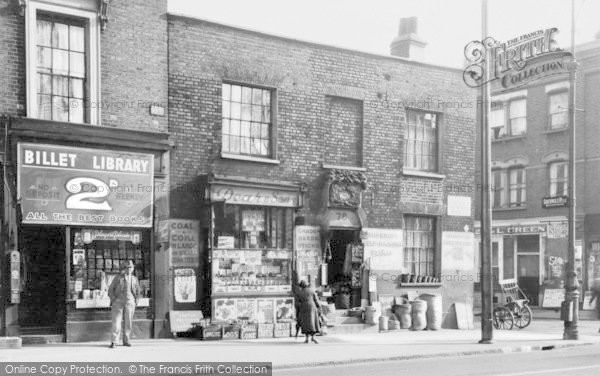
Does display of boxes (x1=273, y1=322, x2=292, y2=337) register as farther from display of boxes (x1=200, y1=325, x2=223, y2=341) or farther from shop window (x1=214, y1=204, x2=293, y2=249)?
shop window (x1=214, y1=204, x2=293, y2=249)

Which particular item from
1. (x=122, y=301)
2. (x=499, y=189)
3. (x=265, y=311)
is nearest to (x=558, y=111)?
(x=499, y=189)

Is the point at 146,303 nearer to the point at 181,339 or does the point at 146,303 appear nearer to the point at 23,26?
the point at 181,339

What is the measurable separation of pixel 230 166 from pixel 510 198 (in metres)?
20.3

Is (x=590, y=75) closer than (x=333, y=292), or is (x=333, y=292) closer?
(x=333, y=292)

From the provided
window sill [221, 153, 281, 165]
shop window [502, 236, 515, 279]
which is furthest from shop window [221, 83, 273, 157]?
shop window [502, 236, 515, 279]

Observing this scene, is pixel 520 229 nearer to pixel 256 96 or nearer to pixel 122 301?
pixel 256 96

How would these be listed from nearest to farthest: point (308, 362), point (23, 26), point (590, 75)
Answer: point (308, 362) < point (23, 26) < point (590, 75)

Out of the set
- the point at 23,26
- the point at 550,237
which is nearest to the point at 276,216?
the point at 23,26

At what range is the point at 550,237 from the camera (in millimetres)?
33344

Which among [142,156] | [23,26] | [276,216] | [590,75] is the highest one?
[590,75]

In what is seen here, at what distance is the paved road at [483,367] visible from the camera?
12.1m

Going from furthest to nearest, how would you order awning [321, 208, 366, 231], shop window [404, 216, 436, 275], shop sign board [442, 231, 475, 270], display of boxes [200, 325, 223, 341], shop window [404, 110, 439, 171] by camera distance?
shop sign board [442, 231, 475, 270] < shop window [404, 110, 439, 171] < shop window [404, 216, 436, 275] < awning [321, 208, 366, 231] < display of boxes [200, 325, 223, 341]

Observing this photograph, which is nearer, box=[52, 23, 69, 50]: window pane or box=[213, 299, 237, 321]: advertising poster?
box=[52, 23, 69, 50]: window pane

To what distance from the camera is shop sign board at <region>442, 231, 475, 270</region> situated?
22.0 metres
